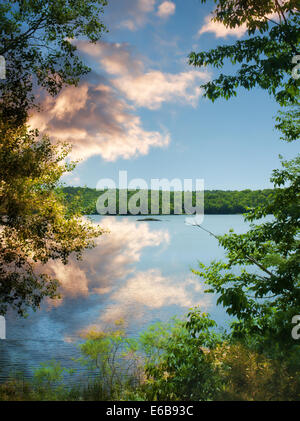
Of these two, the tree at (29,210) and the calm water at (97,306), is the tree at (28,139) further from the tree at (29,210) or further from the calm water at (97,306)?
the calm water at (97,306)

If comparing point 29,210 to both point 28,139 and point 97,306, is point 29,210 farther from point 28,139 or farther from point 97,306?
point 97,306

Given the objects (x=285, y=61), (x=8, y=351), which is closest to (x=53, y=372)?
(x=8, y=351)

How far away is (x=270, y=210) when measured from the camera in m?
6.92

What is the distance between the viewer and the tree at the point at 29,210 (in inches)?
386

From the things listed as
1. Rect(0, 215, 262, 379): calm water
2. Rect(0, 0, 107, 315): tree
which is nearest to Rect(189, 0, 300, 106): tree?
Rect(0, 0, 107, 315): tree

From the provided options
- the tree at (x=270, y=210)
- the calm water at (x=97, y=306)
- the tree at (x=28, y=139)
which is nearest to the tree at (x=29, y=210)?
the tree at (x=28, y=139)

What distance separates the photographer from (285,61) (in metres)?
5.60

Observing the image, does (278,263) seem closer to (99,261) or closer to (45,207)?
(45,207)

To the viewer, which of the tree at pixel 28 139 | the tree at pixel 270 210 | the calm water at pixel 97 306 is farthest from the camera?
the calm water at pixel 97 306

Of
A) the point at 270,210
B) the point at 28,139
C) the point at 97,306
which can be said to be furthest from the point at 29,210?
the point at 97,306

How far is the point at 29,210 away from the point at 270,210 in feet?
24.2

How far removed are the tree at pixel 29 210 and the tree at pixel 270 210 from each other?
6.12m

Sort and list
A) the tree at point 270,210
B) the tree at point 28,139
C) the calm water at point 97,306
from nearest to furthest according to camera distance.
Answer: the tree at point 270,210
the tree at point 28,139
the calm water at point 97,306

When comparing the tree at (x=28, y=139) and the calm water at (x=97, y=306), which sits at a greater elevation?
the tree at (x=28, y=139)
